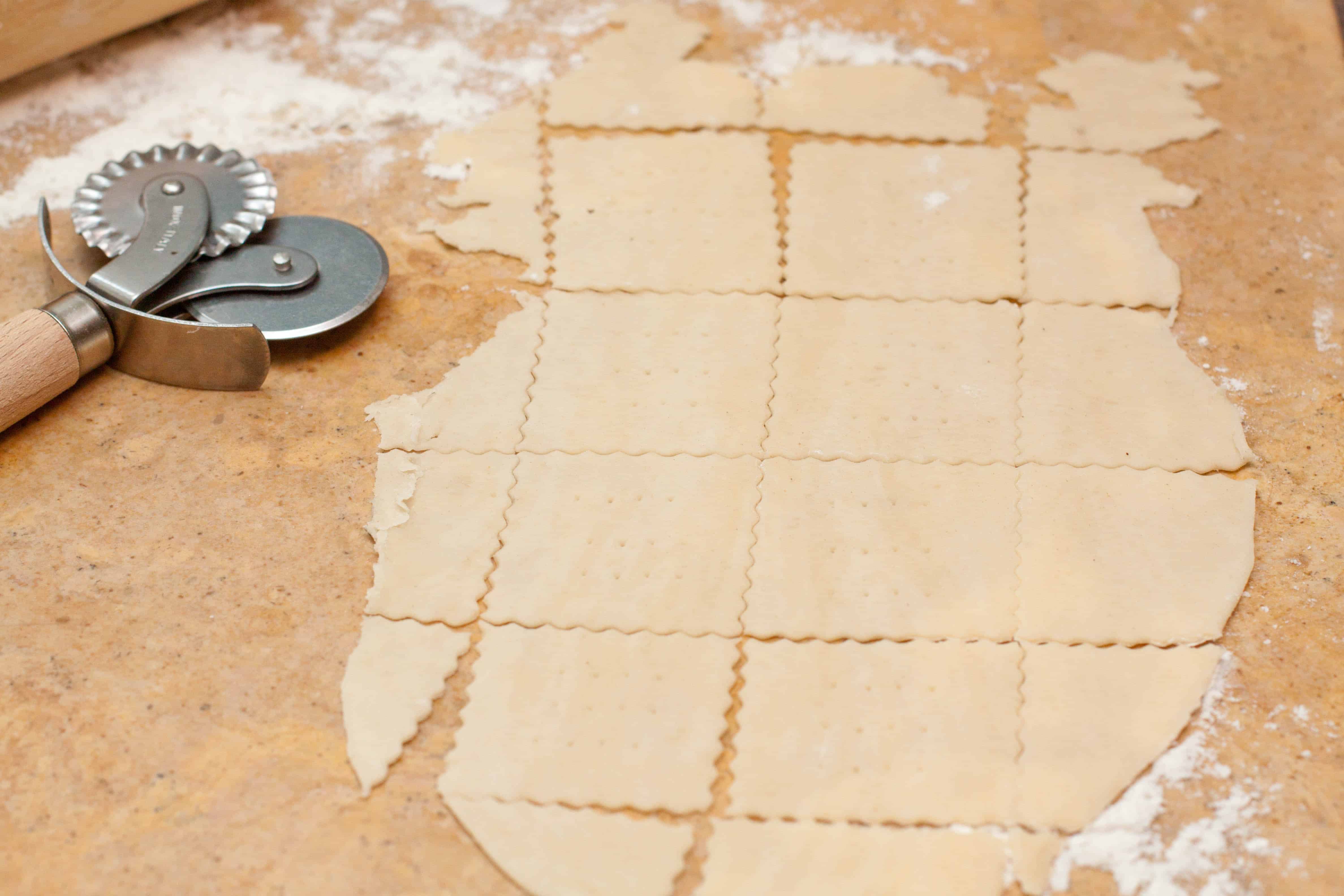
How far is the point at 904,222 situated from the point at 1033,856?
46.6 inches

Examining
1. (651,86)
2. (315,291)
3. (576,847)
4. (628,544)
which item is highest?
(651,86)

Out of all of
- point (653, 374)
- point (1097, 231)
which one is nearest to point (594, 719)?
point (653, 374)

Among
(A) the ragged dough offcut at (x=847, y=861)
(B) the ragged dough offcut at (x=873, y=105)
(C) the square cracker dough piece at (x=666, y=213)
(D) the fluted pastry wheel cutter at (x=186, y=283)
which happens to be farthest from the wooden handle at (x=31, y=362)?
(B) the ragged dough offcut at (x=873, y=105)

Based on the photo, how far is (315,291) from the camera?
1.96 metres

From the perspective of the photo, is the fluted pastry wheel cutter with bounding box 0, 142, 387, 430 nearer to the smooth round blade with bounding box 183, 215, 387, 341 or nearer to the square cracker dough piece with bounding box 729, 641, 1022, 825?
the smooth round blade with bounding box 183, 215, 387, 341

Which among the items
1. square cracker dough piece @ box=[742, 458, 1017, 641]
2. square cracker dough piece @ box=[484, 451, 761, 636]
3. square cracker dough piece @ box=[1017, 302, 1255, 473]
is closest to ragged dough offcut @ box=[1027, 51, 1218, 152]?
square cracker dough piece @ box=[1017, 302, 1255, 473]

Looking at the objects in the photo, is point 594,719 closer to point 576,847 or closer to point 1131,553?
point 576,847

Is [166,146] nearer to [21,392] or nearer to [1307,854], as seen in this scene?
[21,392]

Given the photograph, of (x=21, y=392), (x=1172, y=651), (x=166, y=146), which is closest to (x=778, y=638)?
(x=1172, y=651)

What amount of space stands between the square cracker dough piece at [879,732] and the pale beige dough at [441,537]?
424 millimetres

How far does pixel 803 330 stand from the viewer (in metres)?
1.95

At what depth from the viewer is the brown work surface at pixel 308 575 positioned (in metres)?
1.43

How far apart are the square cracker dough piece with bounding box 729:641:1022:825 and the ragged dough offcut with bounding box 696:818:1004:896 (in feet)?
0.06

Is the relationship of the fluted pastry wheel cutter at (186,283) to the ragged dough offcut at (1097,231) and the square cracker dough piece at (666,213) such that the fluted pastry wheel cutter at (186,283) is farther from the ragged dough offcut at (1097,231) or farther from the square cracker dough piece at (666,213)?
the ragged dough offcut at (1097,231)
